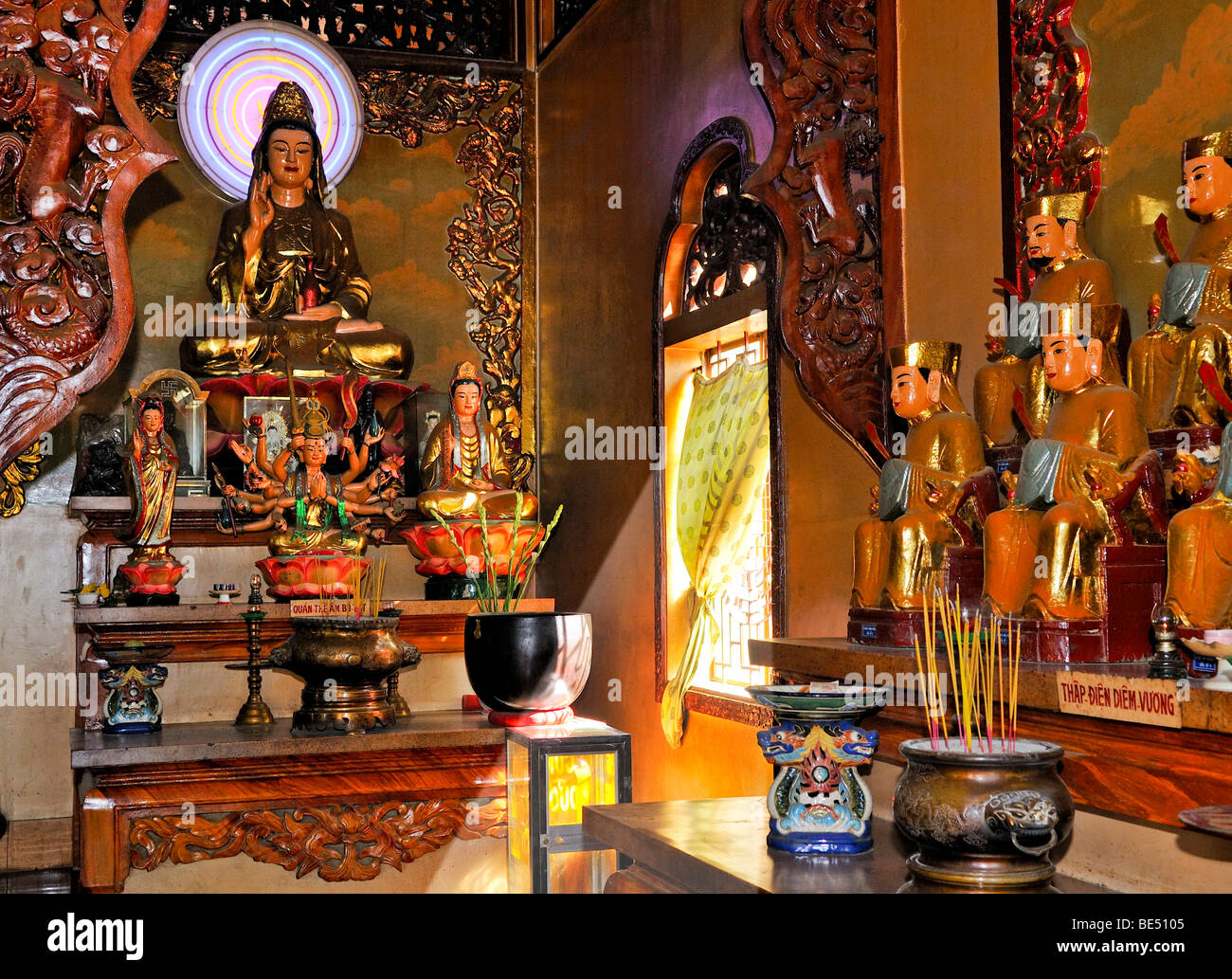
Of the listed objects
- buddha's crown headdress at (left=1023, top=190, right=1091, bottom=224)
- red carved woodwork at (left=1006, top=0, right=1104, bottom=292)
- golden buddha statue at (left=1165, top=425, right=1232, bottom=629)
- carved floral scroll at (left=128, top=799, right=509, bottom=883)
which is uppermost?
red carved woodwork at (left=1006, top=0, right=1104, bottom=292)

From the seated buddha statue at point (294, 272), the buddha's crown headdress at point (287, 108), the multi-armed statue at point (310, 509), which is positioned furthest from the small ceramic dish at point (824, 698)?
the buddha's crown headdress at point (287, 108)

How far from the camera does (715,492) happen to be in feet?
13.8

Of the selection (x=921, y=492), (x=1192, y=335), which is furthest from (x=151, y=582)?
(x=1192, y=335)

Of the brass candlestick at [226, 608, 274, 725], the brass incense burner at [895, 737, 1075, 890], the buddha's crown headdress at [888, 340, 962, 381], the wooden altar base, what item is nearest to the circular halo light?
the brass candlestick at [226, 608, 274, 725]

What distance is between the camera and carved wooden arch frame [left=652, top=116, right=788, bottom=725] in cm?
378

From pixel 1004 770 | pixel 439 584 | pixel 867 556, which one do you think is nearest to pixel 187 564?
pixel 439 584

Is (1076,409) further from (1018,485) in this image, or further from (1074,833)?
(1074,833)

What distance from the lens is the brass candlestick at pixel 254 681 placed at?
→ 3.54 meters

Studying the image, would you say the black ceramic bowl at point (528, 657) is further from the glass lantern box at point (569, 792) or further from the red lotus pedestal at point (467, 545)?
the red lotus pedestal at point (467, 545)

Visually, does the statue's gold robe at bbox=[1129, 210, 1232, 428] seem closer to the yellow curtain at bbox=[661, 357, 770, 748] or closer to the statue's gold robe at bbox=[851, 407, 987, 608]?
the statue's gold robe at bbox=[851, 407, 987, 608]

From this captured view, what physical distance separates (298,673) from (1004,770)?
2200 millimetres

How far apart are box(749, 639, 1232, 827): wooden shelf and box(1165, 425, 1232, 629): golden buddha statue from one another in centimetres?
12

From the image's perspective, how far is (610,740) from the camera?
2973 millimetres

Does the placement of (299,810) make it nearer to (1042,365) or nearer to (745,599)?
(745,599)
